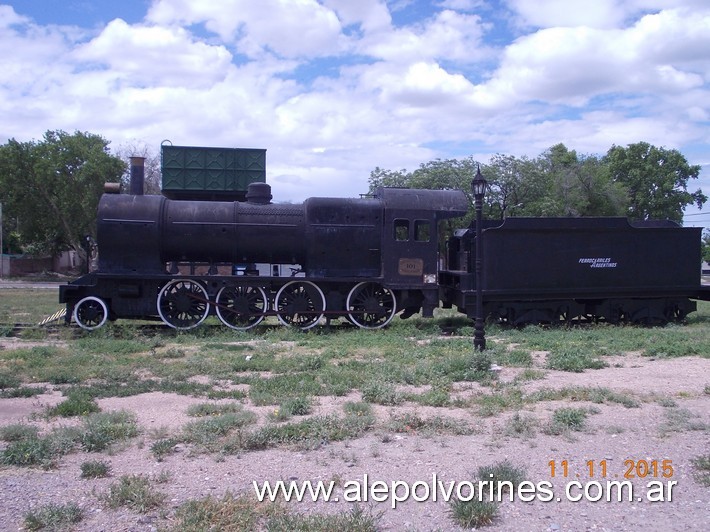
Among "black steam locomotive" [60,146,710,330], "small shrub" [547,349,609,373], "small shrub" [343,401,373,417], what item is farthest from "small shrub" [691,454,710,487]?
"black steam locomotive" [60,146,710,330]

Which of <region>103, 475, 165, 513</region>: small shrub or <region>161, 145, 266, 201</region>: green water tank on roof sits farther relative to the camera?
<region>161, 145, 266, 201</region>: green water tank on roof

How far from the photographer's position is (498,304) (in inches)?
620

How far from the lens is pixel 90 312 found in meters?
14.8

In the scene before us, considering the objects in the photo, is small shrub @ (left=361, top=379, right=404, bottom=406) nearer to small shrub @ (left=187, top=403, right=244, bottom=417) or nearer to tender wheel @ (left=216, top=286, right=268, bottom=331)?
small shrub @ (left=187, top=403, right=244, bottom=417)

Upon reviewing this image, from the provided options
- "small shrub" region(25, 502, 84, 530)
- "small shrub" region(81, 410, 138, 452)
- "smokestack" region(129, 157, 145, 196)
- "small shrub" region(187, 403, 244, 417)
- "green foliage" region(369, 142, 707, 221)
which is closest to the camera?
"small shrub" region(25, 502, 84, 530)

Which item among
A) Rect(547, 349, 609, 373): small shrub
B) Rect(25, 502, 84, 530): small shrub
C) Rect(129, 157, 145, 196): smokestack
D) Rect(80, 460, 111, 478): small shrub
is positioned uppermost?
Rect(129, 157, 145, 196): smokestack

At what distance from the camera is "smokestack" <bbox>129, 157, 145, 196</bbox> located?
50.9ft

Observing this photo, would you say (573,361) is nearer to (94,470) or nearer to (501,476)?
(501,476)

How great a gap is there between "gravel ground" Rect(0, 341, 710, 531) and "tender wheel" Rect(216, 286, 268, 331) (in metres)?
6.85

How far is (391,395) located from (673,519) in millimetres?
3880

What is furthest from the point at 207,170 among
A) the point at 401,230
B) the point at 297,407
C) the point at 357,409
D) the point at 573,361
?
the point at 357,409

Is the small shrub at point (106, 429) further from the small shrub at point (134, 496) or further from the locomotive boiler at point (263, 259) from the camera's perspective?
the locomotive boiler at point (263, 259)

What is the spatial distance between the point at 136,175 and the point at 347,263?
17.8 ft

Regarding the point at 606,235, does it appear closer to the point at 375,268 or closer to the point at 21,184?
the point at 375,268
